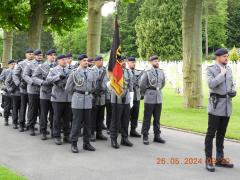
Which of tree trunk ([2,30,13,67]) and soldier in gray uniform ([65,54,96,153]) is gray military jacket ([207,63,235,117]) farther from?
tree trunk ([2,30,13,67])

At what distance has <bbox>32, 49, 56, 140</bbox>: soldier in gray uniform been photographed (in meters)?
12.0

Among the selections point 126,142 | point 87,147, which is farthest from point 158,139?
point 87,147

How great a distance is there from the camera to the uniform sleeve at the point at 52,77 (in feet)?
36.8

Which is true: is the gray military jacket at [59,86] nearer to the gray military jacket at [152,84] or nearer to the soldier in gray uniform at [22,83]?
the gray military jacket at [152,84]

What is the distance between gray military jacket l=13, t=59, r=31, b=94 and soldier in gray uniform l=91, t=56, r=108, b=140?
97.1 inches

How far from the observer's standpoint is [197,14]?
18.7 m

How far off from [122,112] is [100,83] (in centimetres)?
109

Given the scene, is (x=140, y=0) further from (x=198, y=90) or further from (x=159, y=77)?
(x=159, y=77)

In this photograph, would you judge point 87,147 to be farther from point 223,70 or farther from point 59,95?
point 223,70

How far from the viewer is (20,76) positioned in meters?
13.6

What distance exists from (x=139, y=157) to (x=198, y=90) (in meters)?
9.32

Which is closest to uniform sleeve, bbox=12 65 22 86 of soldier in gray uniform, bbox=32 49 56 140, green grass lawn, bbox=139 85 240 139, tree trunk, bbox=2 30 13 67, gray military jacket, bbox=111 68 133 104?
soldier in gray uniform, bbox=32 49 56 140

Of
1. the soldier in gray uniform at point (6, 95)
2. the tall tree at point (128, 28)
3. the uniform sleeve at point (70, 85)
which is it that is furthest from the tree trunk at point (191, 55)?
the tall tree at point (128, 28)

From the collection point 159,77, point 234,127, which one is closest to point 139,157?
point 159,77
